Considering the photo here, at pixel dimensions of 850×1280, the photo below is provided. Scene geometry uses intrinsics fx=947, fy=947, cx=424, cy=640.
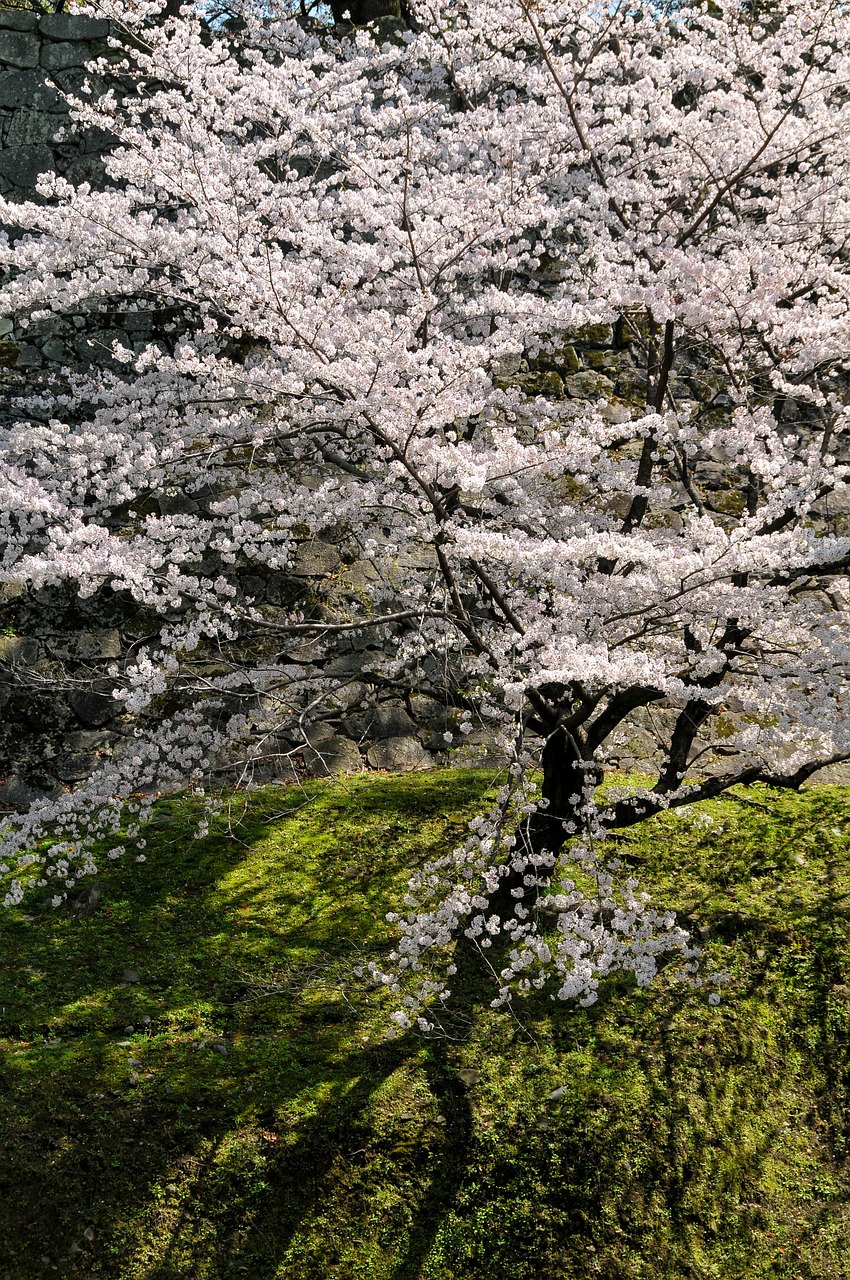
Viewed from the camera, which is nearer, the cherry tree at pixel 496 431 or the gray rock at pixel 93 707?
the cherry tree at pixel 496 431

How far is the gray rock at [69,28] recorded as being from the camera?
27.7ft

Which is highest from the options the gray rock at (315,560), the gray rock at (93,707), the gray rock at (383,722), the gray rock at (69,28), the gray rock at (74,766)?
the gray rock at (69,28)

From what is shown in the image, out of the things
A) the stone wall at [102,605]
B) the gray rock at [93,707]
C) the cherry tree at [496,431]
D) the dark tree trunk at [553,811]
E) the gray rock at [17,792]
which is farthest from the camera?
the gray rock at [93,707]

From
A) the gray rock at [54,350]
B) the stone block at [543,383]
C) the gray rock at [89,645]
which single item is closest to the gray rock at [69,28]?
Result: the gray rock at [54,350]

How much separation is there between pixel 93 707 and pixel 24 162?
503 cm

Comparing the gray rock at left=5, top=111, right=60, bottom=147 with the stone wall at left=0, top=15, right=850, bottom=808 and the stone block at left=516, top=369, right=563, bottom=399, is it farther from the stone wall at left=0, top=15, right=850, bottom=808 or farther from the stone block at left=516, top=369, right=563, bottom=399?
the stone block at left=516, top=369, right=563, bottom=399

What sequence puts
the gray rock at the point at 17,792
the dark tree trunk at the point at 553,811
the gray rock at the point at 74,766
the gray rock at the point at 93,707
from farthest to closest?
the gray rock at the point at 93,707
the gray rock at the point at 74,766
the gray rock at the point at 17,792
the dark tree trunk at the point at 553,811

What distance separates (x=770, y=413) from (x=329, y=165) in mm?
4548

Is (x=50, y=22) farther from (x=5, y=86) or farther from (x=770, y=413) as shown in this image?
(x=770, y=413)

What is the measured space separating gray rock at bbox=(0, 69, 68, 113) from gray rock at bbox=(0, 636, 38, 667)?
4.88 meters

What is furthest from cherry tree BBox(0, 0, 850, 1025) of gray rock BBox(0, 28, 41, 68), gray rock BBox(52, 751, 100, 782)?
gray rock BBox(0, 28, 41, 68)

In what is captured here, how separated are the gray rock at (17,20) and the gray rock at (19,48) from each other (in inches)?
1.3

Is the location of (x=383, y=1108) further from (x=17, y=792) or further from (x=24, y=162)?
(x=24, y=162)

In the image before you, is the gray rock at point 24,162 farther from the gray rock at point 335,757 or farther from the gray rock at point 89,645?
the gray rock at point 335,757
